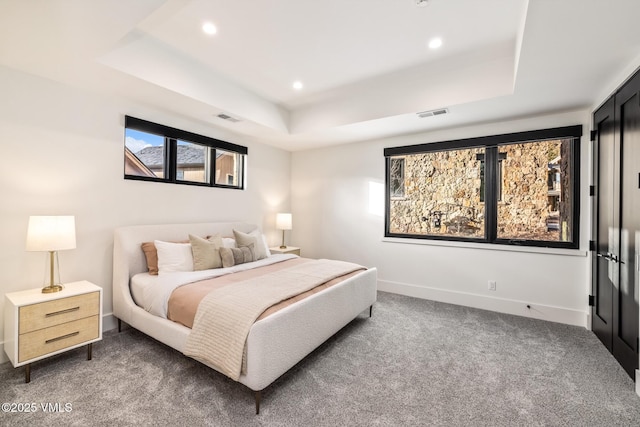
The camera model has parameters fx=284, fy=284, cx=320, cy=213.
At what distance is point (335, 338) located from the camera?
2799 millimetres

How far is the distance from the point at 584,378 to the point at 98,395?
3.52 m

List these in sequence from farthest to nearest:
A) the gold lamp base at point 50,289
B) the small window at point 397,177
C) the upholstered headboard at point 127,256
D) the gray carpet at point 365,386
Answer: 1. the small window at point 397,177
2. the upholstered headboard at point 127,256
3. the gold lamp base at point 50,289
4. the gray carpet at point 365,386

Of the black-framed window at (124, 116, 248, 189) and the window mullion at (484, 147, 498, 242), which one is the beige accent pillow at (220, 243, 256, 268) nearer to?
the black-framed window at (124, 116, 248, 189)

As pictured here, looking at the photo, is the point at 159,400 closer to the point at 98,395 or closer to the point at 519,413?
the point at 98,395

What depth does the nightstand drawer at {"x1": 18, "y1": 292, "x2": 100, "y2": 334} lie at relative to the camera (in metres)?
2.07

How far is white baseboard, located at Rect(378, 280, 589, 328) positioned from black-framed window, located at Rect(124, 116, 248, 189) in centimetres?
295

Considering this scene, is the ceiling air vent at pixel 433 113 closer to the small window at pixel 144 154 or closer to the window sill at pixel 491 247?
the window sill at pixel 491 247

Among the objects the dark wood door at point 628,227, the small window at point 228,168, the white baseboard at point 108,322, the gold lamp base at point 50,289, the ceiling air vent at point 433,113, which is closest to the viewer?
the dark wood door at point 628,227

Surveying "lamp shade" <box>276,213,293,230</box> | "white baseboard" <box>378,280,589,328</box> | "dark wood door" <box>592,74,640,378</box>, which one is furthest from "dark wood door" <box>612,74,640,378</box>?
"lamp shade" <box>276,213,293,230</box>

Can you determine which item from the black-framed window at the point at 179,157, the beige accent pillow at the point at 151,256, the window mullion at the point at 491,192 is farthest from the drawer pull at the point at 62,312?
the window mullion at the point at 491,192

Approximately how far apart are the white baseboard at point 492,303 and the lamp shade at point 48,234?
381cm

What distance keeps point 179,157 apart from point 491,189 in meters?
4.08

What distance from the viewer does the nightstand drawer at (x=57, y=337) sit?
2.05 m

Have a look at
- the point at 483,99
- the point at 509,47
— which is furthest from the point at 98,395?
the point at 509,47
